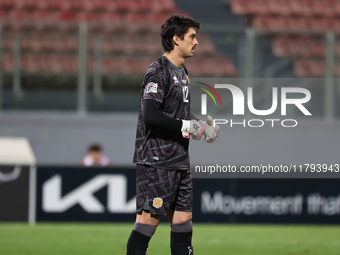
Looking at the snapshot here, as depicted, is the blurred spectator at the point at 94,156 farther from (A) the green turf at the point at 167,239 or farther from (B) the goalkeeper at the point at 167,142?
(B) the goalkeeper at the point at 167,142

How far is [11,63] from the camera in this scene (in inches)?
284

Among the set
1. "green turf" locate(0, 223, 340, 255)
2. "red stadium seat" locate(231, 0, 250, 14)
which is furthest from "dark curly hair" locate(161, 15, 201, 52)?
"red stadium seat" locate(231, 0, 250, 14)

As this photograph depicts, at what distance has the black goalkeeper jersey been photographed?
2.89m

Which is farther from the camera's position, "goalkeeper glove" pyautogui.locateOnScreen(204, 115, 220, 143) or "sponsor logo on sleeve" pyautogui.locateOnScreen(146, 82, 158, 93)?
"goalkeeper glove" pyautogui.locateOnScreen(204, 115, 220, 143)

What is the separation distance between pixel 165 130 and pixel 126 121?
479 centimetres

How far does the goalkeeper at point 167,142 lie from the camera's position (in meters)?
2.84

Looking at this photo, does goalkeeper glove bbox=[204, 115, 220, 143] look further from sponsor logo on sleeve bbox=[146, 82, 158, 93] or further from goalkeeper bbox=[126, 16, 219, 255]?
sponsor logo on sleeve bbox=[146, 82, 158, 93]

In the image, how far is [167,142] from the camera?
9.62ft

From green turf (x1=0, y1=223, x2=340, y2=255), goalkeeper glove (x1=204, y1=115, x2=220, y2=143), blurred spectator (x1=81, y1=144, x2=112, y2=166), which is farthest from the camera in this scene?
blurred spectator (x1=81, y1=144, x2=112, y2=166)

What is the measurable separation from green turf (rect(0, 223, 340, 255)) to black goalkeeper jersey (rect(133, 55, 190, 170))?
2.14 m

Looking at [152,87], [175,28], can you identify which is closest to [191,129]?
[152,87]

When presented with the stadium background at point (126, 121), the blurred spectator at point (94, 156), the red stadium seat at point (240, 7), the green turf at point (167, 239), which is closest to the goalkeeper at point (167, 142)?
the green turf at point (167, 239)

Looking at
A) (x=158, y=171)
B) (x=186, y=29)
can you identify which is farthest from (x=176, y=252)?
(x=186, y=29)

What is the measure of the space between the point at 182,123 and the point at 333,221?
15.0 ft
